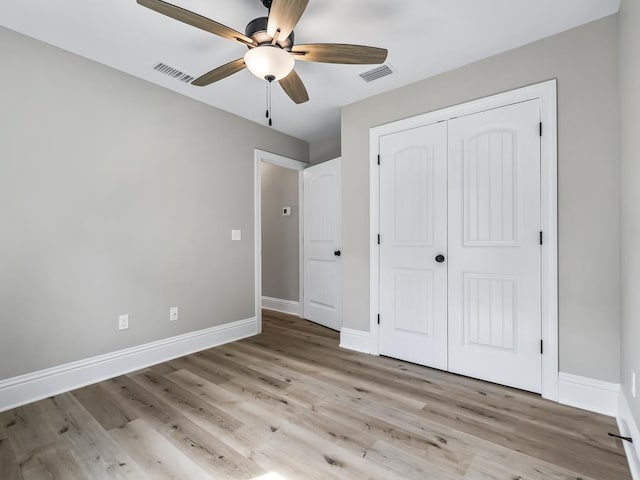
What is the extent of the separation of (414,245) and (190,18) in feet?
7.42

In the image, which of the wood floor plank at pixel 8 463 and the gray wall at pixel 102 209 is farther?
the gray wall at pixel 102 209

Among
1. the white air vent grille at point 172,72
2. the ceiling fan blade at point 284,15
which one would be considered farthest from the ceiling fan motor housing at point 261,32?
the white air vent grille at point 172,72

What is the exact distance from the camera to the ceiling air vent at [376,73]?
8.44ft

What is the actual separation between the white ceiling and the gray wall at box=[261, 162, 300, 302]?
81.2 inches

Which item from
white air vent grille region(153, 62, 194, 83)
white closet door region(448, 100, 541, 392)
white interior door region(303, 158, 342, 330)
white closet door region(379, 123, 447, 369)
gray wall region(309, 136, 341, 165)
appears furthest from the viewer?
gray wall region(309, 136, 341, 165)

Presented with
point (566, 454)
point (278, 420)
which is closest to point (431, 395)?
point (566, 454)

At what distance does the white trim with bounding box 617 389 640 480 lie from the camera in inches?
57.7

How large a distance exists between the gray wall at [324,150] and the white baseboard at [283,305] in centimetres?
211

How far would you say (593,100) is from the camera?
2.03 metres

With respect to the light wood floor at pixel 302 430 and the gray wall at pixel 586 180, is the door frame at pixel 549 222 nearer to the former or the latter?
the gray wall at pixel 586 180

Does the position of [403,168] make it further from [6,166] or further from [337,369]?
[6,166]

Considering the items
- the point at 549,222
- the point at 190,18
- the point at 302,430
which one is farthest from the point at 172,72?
the point at 549,222

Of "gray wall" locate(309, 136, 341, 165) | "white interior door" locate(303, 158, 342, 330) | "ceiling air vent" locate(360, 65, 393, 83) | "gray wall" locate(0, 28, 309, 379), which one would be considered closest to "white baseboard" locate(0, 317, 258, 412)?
"gray wall" locate(0, 28, 309, 379)

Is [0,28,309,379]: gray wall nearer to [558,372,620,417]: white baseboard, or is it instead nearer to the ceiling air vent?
the ceiling air vent
